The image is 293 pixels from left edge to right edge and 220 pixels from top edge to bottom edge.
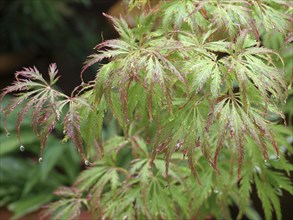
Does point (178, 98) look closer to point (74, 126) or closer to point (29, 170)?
point (74, 126)

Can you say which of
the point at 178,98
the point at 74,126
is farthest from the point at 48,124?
the point at 178,98

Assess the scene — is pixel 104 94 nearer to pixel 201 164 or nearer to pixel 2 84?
pixel 201 164

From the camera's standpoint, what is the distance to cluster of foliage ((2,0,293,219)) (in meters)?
0.95

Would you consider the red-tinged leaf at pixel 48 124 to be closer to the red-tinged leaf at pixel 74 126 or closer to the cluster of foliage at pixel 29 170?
the red-tinged leaf at pixel 74 126

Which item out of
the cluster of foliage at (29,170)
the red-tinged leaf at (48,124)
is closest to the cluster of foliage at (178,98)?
the red-tinged leaf at (48,124)

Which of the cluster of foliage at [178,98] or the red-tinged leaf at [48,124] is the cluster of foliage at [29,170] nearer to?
the cluster of foliage at [178,98]

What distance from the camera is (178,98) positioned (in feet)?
3.49

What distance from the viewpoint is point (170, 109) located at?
97 cm

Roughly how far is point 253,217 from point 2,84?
1.84m

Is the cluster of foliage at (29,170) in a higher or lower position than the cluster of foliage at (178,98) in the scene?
lower

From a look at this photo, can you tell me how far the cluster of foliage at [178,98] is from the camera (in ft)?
3.13

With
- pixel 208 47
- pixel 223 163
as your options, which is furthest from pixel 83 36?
pixel 208 47

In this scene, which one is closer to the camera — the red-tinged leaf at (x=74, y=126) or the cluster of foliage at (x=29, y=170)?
the red-tinged leaf at (x=74, y=126)

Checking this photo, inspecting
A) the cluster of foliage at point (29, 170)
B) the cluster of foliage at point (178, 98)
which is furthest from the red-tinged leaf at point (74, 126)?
the cluster of foliage at point (29, 170)
